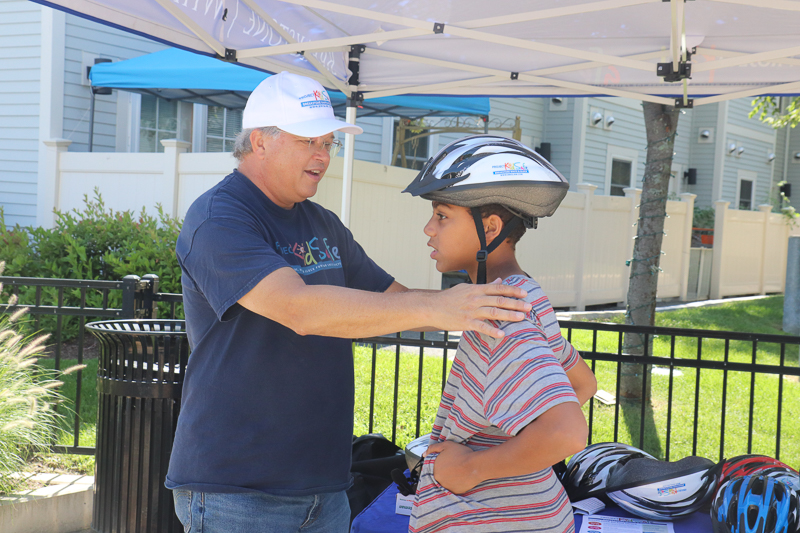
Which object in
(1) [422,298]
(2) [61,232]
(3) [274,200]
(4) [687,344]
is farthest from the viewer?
(4) [687,344]

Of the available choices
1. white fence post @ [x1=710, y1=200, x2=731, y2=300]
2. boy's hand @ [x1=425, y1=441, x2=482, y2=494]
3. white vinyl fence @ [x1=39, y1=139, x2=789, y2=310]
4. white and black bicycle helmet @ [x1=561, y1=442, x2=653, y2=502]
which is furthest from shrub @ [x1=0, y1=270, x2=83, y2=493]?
white fence post @ [x1=710, y1=200, x2=731, y2=300]

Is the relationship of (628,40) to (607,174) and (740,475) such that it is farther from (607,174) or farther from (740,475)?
(607,174)

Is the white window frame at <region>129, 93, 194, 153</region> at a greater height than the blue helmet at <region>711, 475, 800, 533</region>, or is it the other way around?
the white window frame at <region>129, 93, 194, 153</region>

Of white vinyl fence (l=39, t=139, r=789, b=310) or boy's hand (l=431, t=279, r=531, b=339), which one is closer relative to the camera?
boy's hand (l=431, t=279, r=531, b=339)

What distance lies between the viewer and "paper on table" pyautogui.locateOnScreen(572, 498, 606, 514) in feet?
10.5

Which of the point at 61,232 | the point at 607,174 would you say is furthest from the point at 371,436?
the point at 607,174

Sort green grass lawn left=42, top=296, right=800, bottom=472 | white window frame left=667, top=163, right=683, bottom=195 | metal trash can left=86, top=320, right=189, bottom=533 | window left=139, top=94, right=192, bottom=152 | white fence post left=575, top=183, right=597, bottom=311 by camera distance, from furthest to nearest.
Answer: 1. white window frame left=667, top=163, right=683, bottom=195
2. white fence post left=575, top=183, right=597, bottom=311
3. window left=139, top=94, right=192, bottom=152
4. green grass lawn left=42, top=296, right=800, bottom=472
5. metal trash can left=86, top=320, right=189, bottom=533

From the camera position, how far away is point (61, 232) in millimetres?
8461

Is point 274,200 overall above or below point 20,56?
below

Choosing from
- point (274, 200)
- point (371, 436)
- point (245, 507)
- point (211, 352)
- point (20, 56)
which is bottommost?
point (371, 436)

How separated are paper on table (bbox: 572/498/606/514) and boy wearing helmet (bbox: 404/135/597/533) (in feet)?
4.86

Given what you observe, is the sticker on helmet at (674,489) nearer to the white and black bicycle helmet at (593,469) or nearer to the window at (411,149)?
the white and black bicycle helmet at (593,469)

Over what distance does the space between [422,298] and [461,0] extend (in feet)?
9.01

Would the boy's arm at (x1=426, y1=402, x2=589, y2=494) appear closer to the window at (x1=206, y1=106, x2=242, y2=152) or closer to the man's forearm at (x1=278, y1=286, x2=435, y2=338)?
the man's forearm at (x1=278, y1=286, x2=435, y2=338)
